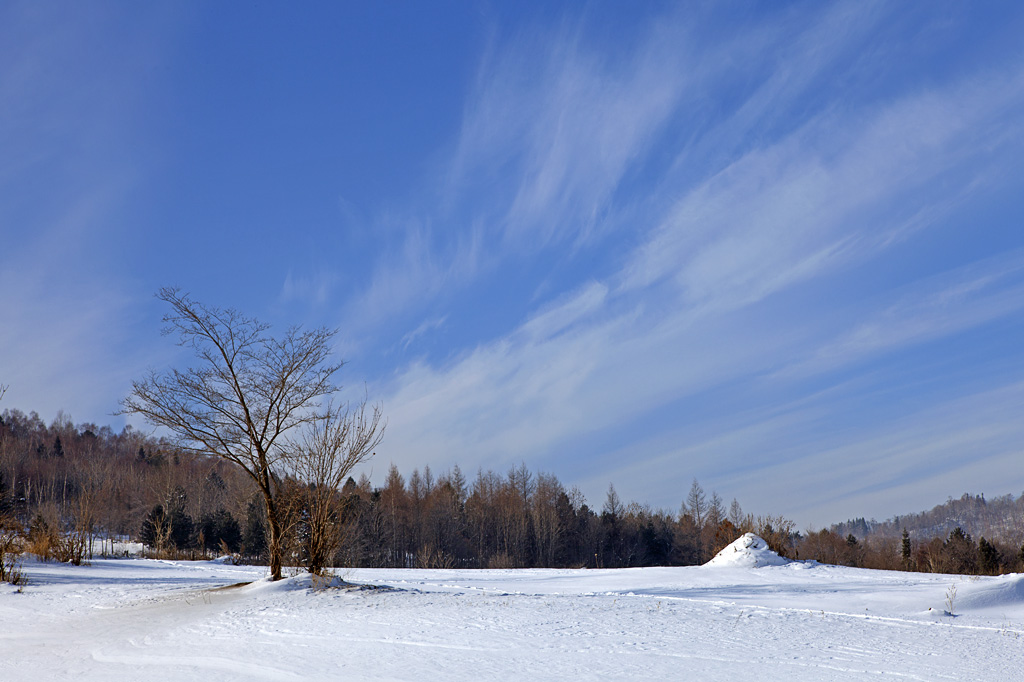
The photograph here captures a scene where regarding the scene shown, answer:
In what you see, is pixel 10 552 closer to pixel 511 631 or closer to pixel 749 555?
pixel 511 631

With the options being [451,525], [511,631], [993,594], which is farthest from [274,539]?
[451,525]

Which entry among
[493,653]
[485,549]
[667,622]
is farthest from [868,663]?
[485,549]

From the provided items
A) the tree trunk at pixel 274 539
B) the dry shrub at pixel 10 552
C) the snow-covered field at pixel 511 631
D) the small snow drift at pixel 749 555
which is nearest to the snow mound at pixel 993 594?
the snow-covered field at pixel 511 631

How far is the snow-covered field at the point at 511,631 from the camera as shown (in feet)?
22.2

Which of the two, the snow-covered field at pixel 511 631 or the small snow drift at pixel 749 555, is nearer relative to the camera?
the snow-covered field at pixel 511 631

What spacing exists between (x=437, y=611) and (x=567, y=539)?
202ft

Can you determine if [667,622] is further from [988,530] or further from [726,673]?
[988,530]

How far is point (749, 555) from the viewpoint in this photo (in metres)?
19.7

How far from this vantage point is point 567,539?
6938 cm

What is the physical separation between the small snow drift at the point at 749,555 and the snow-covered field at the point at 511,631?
3054 millimetres

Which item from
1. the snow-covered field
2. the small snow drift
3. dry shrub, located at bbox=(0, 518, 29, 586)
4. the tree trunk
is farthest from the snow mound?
dry shrub, located at bbox=(0, 518, 29, 586)

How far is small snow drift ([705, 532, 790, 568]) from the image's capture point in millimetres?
19438


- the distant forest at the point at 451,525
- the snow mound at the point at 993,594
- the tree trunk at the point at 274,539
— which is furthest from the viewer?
the distant forest at the point at 451,525

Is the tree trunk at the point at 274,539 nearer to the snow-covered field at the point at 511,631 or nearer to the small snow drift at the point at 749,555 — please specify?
the snow-covered field at the point at 511,631
